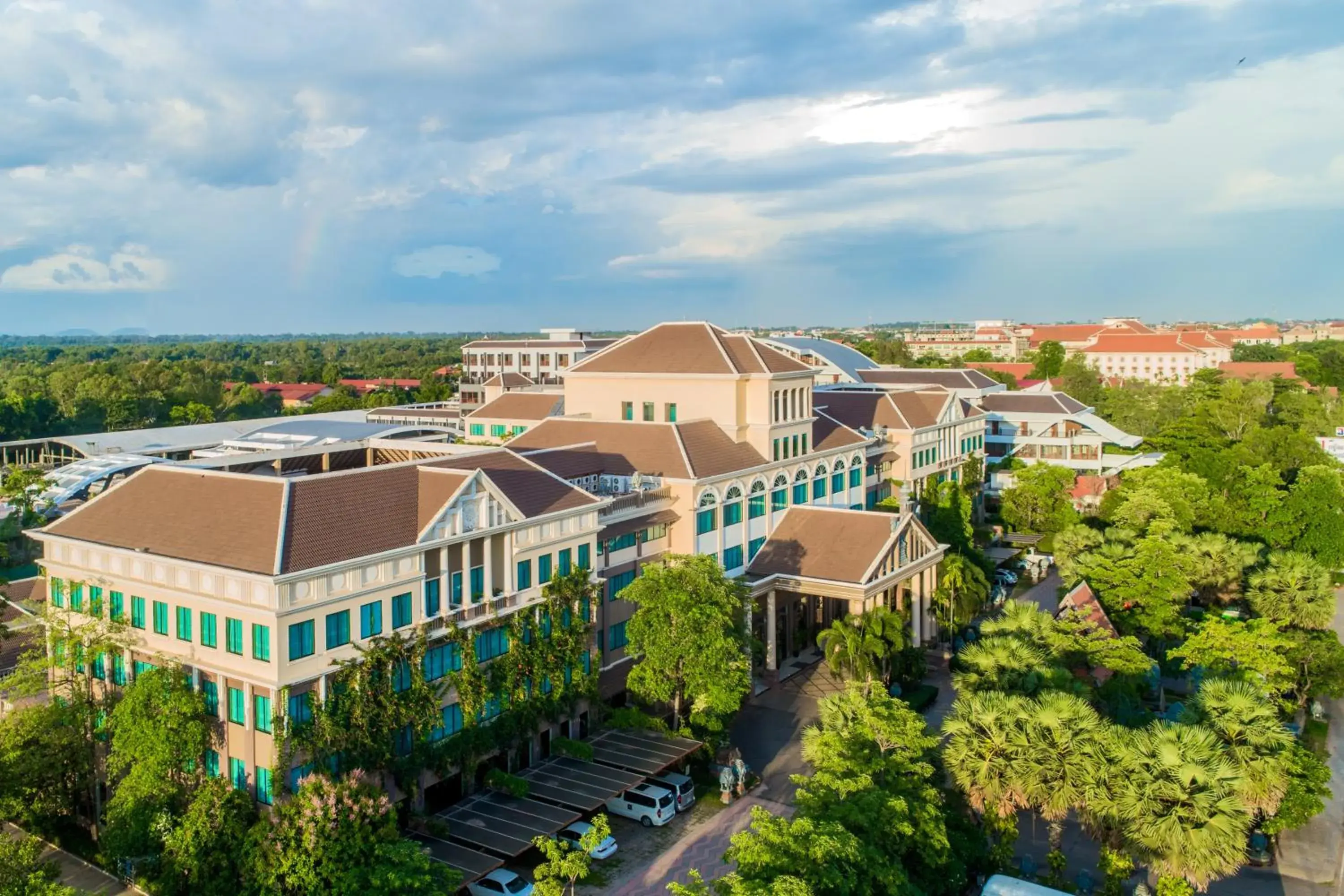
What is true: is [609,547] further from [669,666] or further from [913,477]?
[913,477]

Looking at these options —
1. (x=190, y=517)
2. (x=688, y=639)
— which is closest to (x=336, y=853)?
(x=190, y=517)

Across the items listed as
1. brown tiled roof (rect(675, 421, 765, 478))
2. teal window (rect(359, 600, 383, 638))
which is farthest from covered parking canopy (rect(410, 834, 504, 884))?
brown tiled roof (rect(675, 421, 765, 478))

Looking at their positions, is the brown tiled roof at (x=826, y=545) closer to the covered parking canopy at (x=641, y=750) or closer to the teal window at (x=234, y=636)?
the covered parking canopy at (x=641, y=750)

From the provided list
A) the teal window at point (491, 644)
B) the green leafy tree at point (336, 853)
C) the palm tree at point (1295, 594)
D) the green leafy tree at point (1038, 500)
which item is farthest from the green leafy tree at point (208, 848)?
the green leafy tree at point (1038, 500)

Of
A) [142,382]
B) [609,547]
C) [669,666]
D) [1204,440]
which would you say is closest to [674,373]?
[609,547]

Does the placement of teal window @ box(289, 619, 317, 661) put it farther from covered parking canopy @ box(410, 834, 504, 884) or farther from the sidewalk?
the sidewalk

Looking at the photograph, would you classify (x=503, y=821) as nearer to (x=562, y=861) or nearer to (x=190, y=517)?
(x=562, y=861)
